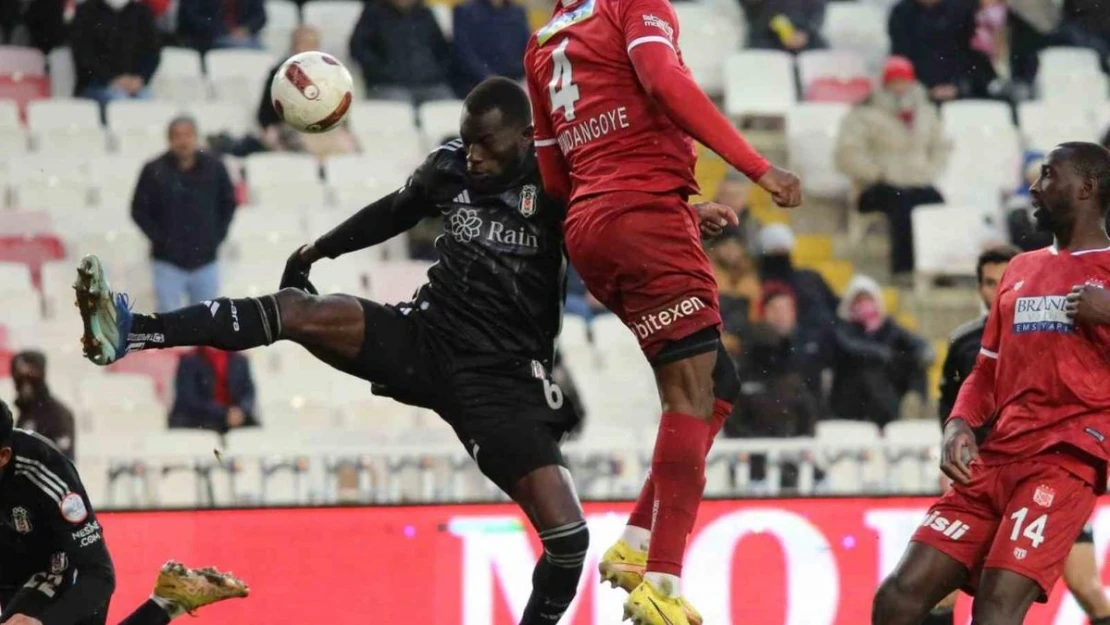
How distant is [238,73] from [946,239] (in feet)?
15.6

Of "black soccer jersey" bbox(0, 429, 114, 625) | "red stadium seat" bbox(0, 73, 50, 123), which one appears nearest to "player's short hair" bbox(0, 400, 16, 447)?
"black soccer jersey" bbox(0, 429, 114, 625)

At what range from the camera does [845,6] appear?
13570 millimetres

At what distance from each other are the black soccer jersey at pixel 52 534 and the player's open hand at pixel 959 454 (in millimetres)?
2832

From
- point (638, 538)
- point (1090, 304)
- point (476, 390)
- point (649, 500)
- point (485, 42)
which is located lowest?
point (638, 538)

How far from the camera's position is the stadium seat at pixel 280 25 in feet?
42.0

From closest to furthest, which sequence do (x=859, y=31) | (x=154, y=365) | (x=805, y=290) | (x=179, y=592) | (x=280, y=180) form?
(x=179, y=592), (x=154, y=365), (x=805, y=290), (x=280, y=180), (x=859, y=31)

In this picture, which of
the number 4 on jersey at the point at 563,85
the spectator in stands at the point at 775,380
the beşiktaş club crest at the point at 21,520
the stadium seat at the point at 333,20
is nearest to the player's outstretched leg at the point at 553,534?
the number 4 on jersey at the point at 563,85

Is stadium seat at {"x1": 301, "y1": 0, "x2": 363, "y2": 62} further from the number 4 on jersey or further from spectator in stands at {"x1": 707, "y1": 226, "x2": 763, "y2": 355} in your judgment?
the number 4 on jersey

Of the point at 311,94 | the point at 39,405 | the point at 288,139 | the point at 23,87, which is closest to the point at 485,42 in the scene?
the point at 288,139

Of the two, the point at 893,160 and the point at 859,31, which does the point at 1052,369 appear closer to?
the point at 893,160

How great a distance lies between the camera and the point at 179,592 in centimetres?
692

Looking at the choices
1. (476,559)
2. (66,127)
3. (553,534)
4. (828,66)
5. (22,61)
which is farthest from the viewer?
(828,66)

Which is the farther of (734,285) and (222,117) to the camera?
(222,117)

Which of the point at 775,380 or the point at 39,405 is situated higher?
the point at 39,405
